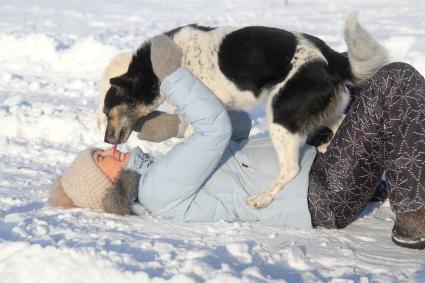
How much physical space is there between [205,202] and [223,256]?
0.55 meters

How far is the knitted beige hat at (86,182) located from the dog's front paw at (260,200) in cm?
72

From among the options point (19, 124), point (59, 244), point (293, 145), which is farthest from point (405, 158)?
point (19, 124)

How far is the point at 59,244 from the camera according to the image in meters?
2.33

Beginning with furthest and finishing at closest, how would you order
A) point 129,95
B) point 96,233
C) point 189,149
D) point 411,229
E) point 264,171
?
point 129,95
point 264,171
point 189,149
point 96,233
point 411,229

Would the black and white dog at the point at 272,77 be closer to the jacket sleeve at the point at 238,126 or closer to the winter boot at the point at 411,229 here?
the jacket sleeve at the point at 238,126

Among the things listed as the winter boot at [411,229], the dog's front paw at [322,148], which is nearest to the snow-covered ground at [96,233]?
the winter boot at [411,229]

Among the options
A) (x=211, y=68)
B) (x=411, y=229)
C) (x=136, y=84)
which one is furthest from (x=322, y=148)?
(x=136, y=84)

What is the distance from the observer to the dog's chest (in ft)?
10.7

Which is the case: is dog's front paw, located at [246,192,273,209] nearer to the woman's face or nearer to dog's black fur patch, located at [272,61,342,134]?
dog's black fur patch, located at [272,61,342,134]

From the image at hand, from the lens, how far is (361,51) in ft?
9.34

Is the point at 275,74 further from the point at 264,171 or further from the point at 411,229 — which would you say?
the point at 411,229

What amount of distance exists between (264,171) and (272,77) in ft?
1.76

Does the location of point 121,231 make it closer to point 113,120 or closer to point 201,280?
point 201,280

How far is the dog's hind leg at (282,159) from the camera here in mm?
2838
